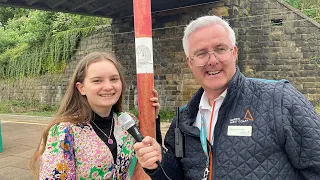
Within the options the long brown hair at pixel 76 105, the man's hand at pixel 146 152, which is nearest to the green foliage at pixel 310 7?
the long brown hair at pixel 76 105

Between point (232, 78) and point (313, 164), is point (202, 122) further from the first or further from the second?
point (313, 164)

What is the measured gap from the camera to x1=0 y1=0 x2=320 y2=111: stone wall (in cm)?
1029

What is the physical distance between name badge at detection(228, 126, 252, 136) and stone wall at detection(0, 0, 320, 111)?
965cm

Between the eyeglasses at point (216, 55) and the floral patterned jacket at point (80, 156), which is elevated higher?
the eyeglasses at point (216, 55)

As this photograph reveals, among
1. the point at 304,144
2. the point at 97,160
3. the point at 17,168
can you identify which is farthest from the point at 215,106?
the point at 17,168

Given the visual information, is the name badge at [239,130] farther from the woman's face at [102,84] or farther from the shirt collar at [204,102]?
the woman's face at [102,84]

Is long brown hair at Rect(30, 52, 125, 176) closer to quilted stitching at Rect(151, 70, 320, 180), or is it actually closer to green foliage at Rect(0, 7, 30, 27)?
quilted stitching at Rect(151, 70, 320, 180)

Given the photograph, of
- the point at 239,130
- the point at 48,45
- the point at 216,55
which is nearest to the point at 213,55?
the point at 216,55

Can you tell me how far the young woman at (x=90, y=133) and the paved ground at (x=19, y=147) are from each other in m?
3.83

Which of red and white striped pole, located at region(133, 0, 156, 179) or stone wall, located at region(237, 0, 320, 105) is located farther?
stone wall, located at region(237, 0, 320, 105)

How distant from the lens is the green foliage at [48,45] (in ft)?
49.7

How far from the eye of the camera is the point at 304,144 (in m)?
1.44

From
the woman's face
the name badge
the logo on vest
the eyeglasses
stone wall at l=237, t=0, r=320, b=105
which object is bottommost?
the name badge

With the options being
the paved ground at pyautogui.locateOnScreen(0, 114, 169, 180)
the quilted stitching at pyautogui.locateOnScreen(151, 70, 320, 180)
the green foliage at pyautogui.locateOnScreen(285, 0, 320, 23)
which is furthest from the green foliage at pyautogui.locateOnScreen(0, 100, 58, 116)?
the quilted stitching at pyautogui.locateOnScreen(151, 70, 320, 180)
